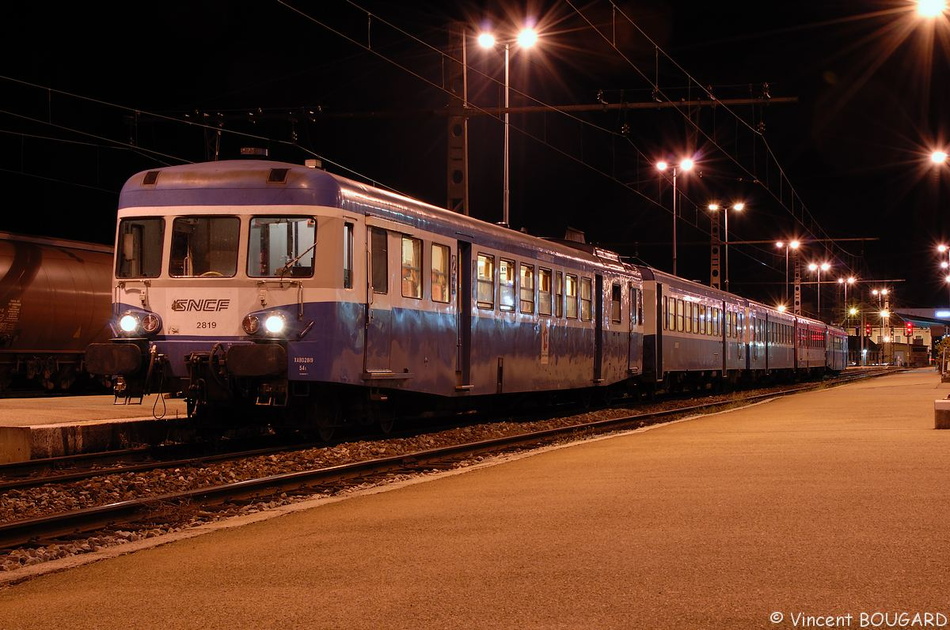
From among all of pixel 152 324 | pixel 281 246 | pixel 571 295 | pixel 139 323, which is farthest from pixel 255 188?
pixel 571 295

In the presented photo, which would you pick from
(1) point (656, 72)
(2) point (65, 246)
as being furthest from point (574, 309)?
(2) point (65, 246)

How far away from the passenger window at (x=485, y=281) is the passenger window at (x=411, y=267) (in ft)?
5.92

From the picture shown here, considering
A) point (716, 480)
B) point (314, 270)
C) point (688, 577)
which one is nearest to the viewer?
point (688, 577)

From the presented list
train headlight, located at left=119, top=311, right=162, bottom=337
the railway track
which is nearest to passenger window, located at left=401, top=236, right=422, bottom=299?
the railway track

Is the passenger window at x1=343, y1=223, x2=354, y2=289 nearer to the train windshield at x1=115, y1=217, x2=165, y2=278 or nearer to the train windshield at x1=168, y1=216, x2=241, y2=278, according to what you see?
the train windshield at x1=168, y1=216, x2=241, y2=278

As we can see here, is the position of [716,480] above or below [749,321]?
below

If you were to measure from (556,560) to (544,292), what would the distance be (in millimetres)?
12735

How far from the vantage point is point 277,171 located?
13.1 meters

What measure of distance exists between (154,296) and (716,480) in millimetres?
6891

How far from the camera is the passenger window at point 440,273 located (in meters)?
15.3

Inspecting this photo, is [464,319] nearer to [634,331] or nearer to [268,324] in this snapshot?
[268,324]

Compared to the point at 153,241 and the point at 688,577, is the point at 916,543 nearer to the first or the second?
the point at 688,577

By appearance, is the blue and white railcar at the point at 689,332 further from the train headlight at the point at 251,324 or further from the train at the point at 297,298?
the train headlight at the point at 251,324

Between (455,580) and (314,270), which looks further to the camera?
(314,270)
